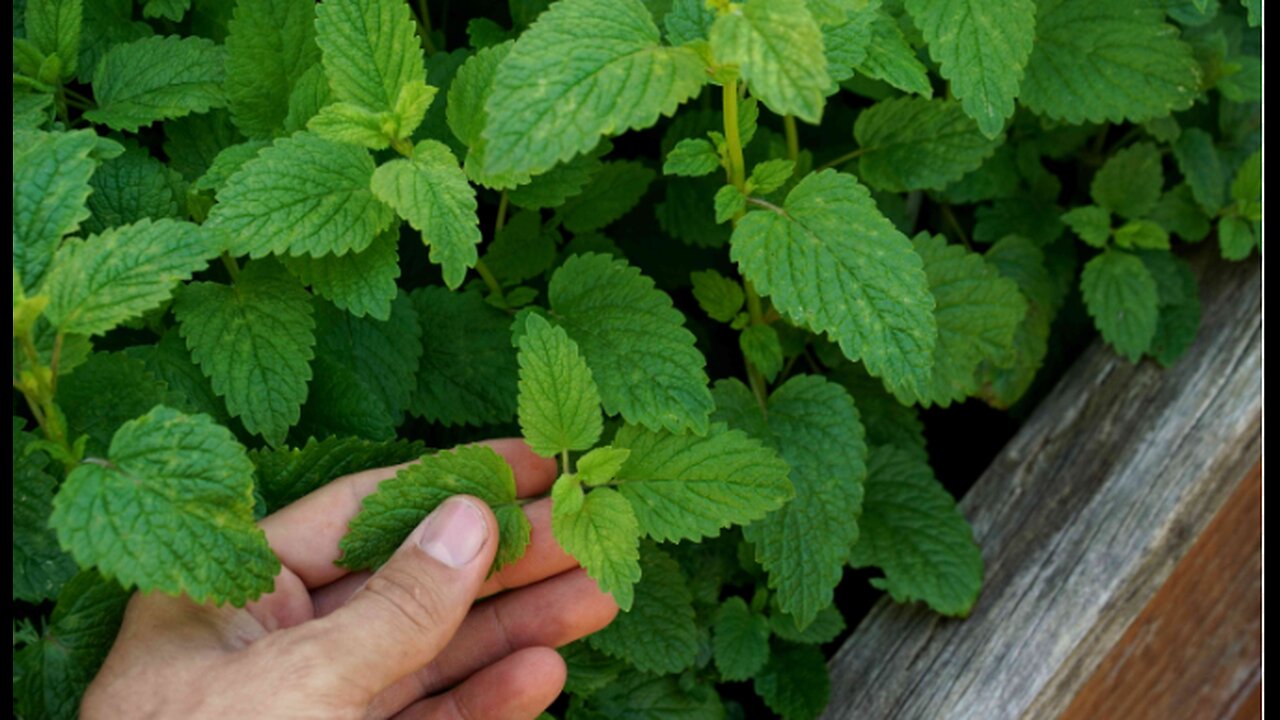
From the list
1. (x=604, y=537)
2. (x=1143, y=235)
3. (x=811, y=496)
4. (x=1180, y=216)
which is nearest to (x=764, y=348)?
(x=811, y=496)

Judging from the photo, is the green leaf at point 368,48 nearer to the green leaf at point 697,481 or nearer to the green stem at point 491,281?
the green stem at point 491,281

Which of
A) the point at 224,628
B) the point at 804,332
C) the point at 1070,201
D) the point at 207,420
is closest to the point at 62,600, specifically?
the point at 224,628

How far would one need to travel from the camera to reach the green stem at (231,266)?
1.43 metres

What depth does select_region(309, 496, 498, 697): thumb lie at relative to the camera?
123cm

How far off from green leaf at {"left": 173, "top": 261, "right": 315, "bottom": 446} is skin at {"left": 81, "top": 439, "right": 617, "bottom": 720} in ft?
0.34

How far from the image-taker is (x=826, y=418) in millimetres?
1610

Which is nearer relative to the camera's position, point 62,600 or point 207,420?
point 207,420

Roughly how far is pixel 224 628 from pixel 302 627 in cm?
11

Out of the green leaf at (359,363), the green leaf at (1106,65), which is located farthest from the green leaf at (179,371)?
the green leaf at (1106,65)

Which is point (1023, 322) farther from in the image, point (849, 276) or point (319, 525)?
point (319, 525)

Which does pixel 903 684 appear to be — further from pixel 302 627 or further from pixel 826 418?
pixel 302 627

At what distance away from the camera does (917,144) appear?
5.65 ft

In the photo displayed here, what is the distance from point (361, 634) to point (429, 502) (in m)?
0.18

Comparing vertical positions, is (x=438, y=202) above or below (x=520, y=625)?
above
